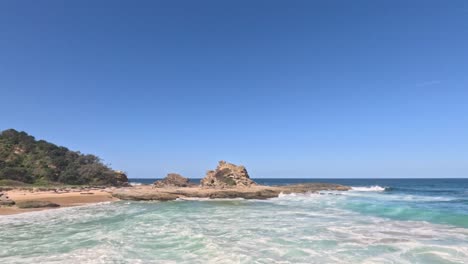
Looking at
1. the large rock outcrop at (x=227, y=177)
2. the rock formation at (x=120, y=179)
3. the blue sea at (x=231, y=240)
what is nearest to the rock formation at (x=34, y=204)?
the blue sea at (x=231, y=240)

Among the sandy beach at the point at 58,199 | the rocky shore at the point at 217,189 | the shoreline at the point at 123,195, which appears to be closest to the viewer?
the sandy beach at the point at 58,199

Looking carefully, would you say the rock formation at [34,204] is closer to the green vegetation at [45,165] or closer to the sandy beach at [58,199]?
the sandy beach at [58,199]

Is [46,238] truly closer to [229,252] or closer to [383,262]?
[229,252]

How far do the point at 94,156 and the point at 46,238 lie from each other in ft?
168

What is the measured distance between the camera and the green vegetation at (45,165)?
49.0 m

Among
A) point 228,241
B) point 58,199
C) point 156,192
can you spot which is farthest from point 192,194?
point 228,241

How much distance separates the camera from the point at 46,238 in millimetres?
14734

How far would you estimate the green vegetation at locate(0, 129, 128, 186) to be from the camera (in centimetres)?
4900

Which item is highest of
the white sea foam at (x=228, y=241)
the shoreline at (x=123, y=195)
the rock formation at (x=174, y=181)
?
the rock formation at (x=174, y=181)

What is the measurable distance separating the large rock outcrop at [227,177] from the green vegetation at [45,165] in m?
19.4

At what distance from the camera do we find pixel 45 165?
53.3 m

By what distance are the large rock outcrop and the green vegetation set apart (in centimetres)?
1941

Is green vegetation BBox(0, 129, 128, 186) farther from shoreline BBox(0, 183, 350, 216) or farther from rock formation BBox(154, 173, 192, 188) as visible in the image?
shoreline BBox(0, 183, 350, 216)

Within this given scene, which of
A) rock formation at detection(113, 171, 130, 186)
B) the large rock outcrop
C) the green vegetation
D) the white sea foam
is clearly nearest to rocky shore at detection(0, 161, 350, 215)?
the large rock outcrop
